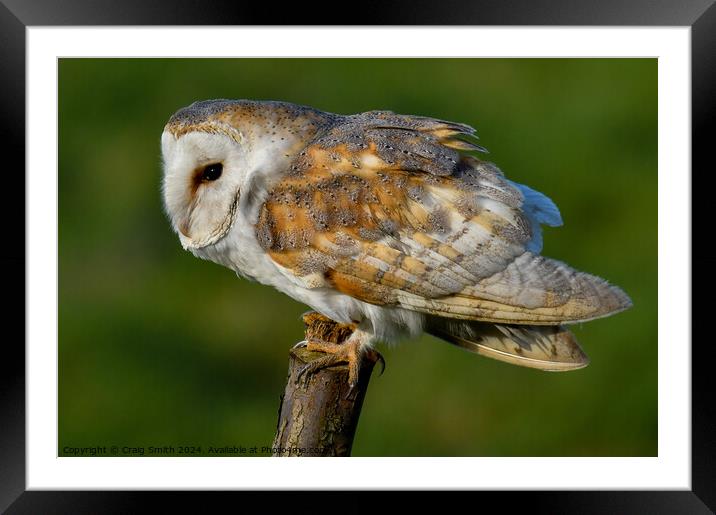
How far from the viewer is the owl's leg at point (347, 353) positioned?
3967 millimetres

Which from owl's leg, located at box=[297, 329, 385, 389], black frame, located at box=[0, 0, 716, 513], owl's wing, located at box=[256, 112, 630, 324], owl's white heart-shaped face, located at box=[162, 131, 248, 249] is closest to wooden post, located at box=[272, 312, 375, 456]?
owl's leg, located at box=[297, 329, 385, 389]

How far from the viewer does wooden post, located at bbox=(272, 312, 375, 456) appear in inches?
152

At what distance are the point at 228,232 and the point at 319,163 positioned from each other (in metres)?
0.49

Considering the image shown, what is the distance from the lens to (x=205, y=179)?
3.96 meters

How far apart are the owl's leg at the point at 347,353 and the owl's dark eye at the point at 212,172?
0.85 m

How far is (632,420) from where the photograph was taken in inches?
227

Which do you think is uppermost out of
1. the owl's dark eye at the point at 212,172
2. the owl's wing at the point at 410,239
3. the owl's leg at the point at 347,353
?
the owl's dark eye at the point at 212,172
